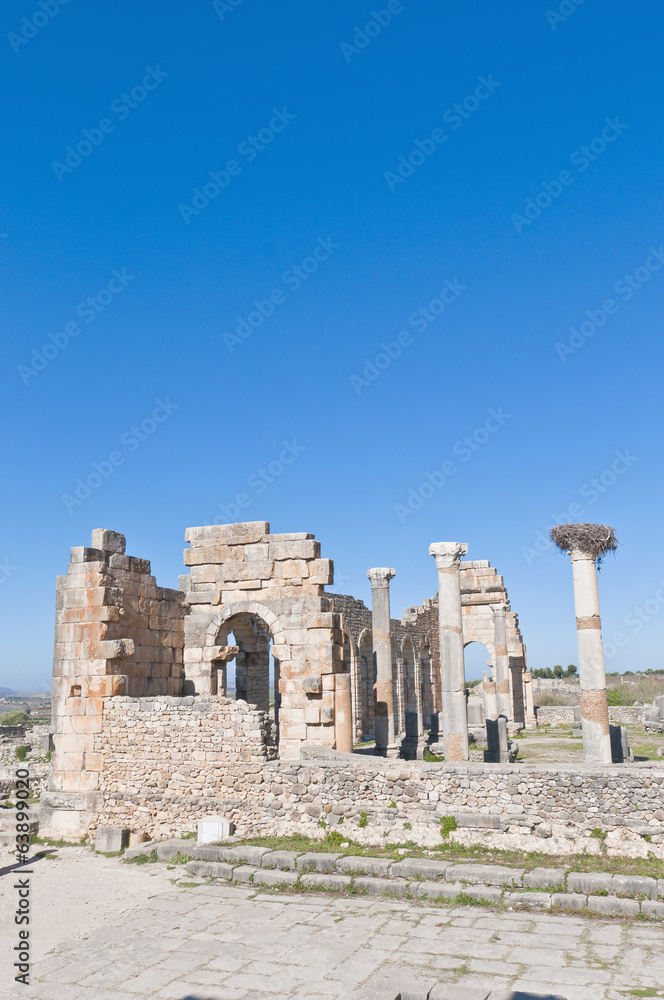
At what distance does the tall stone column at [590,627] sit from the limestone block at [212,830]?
5.71 meters

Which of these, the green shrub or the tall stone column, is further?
the tall stone column

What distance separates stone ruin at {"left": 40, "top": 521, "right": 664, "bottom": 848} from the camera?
10148 millimetres

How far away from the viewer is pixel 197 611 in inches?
584

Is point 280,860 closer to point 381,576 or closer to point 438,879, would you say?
point 438,879

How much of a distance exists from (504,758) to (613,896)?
8.13 meters

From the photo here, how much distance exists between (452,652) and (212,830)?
17.7 ft

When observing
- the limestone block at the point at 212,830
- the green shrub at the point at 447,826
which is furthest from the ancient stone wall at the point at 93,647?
the green shrub at the point at 447,826

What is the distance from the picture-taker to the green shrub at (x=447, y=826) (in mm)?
10203

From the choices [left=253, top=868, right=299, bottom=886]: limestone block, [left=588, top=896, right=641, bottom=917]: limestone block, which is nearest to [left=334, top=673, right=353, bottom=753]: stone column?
[left=253, top=868, right=299, bottom=886]: limestone block

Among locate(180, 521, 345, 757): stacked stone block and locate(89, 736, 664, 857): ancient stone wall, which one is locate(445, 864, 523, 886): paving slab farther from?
locate(180, 521, 345, 757): stacked stone block

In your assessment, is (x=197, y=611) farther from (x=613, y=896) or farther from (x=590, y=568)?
(x=613, y=896)

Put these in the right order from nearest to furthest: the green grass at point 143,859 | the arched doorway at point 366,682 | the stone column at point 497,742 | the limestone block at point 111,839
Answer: the green grass at point 143,859
the limestone block at point 111,839
the stone column at point 497,742
the arched doorway at point 366,682

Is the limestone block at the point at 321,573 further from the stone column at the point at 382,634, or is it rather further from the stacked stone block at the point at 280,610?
the stone column at the point at 382,634

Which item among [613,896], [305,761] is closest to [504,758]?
[305,761]
